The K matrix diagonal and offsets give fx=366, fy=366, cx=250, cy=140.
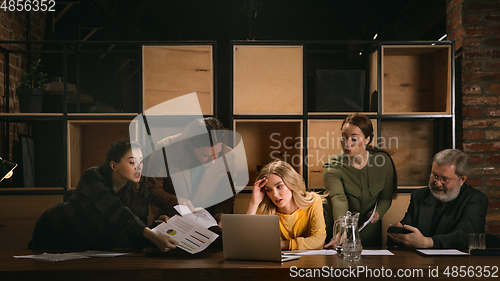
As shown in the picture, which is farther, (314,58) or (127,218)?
(314,58)

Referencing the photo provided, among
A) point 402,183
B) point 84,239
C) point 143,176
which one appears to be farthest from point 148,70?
point 402,183

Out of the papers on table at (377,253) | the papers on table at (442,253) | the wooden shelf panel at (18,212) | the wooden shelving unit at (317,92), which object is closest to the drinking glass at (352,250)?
the papers on table at (377,253)

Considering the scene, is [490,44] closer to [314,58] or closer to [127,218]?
[127,218]

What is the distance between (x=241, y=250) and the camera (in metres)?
1.60

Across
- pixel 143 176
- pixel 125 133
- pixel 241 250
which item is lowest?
pixel 241 250

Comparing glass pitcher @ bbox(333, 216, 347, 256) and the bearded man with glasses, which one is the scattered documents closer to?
glass pitcher @ bbox(333, 216, 347, 256)

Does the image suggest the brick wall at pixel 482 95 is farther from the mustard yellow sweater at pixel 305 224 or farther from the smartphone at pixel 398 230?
the mustard yellow sweater at pixel 305 224

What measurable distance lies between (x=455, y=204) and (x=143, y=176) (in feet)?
6.40

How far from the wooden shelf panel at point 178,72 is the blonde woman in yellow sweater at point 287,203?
100cm

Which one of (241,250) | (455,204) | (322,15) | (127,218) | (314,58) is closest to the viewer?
(241,250)

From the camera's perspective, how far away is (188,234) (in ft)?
5.89

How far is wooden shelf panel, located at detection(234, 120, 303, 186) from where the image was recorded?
3.15 m

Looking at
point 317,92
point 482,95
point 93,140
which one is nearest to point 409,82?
point 482,95

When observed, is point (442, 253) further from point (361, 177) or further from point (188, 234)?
point (188, 234)
